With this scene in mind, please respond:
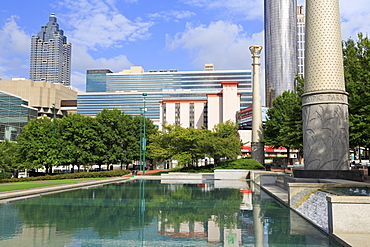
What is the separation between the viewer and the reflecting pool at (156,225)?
29.1 ft

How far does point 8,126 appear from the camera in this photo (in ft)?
301

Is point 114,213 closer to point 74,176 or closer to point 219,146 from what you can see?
point 74,176

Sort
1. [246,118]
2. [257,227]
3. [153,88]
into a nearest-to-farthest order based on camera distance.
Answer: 1. [257,227]
2. [246,118]
3. [153,88]

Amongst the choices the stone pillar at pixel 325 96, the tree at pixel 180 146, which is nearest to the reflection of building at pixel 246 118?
the tree at pixel 180 146

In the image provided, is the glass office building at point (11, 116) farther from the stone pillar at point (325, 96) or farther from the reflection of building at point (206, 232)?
the reflection of building at point (206, 232)

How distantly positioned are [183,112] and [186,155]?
244 ft

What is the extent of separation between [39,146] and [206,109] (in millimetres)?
78893

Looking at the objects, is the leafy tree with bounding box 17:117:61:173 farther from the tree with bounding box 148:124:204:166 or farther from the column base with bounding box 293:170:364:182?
the column base with bounding box 293:170:364:182

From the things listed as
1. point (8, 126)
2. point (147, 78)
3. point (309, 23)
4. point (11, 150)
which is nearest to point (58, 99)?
point (147, 78)

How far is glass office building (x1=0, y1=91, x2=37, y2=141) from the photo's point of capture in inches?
3556

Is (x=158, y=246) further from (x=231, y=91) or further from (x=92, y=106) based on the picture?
(x=92, y=106)

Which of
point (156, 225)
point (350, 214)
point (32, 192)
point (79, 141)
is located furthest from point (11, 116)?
point (350, 214)

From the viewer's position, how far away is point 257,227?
1069cm

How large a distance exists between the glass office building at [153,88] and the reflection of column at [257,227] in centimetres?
11378
